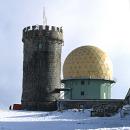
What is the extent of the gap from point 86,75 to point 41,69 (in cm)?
588

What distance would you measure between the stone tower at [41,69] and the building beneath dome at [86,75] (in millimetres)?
1586

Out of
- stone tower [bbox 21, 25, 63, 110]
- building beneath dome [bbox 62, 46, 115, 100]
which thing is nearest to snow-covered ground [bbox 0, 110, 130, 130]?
stone tower [bbox 21, 25, 63, 110]

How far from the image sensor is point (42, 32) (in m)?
61.9

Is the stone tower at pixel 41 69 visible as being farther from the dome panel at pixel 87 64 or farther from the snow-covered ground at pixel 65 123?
the snow-covered ground at pixel 65 123

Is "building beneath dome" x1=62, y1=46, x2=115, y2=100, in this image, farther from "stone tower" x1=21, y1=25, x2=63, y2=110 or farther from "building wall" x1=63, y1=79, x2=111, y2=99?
"stone tower" x1=21, y1=25, x2=63, y2=110

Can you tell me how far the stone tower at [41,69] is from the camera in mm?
60812

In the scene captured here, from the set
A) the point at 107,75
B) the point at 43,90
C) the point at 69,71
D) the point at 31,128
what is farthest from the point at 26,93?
the point at 31,128

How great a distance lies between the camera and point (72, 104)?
58812mm

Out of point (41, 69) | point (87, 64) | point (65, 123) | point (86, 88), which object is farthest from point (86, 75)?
point (65, 123)

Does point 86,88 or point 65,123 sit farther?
point 86,88

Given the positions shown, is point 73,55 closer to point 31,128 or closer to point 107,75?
point 107,75

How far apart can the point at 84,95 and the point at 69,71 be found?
371 centimetres

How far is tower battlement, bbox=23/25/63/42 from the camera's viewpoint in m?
61.8

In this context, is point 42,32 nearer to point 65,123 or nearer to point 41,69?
point 41,69
